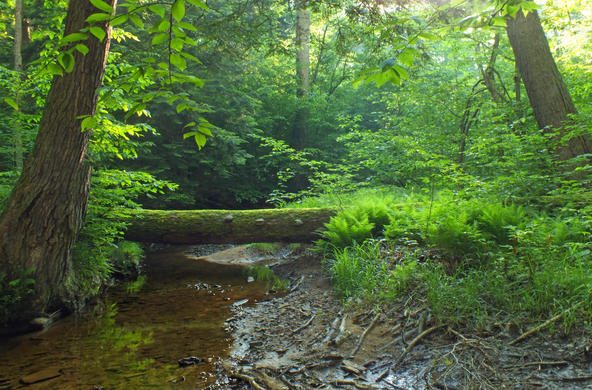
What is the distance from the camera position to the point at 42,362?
3.39 metres

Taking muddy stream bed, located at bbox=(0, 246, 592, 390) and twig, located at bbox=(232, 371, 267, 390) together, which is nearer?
muddy stream bed, located at bbox=(0, 246, 592, 390)

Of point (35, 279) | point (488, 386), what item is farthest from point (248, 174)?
point (488, 386)

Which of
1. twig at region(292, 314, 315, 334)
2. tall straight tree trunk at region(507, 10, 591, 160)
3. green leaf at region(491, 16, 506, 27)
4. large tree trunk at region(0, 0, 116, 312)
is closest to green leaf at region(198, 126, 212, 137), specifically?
green leaf at region(491, 16, 506, 27)

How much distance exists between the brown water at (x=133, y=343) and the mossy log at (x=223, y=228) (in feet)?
4.66

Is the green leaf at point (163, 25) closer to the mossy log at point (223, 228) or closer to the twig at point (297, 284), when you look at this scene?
the twig at point (297, 284)

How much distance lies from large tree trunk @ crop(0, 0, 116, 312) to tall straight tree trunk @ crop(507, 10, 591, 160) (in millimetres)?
6396

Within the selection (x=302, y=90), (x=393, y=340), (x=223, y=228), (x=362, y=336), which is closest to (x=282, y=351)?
(x=362, y=336)

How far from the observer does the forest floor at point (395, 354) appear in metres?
2.55

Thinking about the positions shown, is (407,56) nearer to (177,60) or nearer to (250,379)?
(177,60)

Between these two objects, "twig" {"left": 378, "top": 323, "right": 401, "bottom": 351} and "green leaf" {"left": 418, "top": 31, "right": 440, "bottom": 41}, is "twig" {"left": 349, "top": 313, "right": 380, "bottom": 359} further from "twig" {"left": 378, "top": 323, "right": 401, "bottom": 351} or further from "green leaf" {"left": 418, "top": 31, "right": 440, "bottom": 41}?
"green leaf" {"left": 418, "top": 31, "right": 440, "bottom": 41}

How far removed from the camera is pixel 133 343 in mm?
3861

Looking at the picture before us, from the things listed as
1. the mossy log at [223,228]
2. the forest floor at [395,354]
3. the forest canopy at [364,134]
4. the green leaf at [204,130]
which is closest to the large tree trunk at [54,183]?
the forest canopy at [364,134]

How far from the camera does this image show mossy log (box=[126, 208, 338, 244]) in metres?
7.41

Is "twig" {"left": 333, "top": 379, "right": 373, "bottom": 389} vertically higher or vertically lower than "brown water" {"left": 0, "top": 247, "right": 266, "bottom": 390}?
lower
